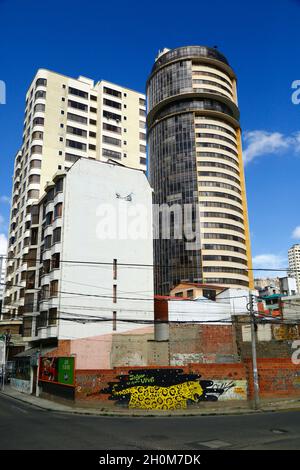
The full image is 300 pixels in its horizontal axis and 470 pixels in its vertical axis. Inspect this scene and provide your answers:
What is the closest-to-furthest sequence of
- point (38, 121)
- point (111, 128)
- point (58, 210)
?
1. point (58, 210)
2. point (38, 121)
3. point (111, 128)

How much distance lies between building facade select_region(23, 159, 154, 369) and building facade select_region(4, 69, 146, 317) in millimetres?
16858

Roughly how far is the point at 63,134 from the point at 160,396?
187 ft

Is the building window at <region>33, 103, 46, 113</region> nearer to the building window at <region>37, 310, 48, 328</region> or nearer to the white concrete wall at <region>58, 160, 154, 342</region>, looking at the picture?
the white concrete wall at <region>58, 160, 154, 342</region>

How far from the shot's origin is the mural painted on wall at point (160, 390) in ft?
81.8

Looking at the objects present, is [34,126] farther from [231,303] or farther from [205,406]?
[205,406]

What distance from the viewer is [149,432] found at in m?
16.3

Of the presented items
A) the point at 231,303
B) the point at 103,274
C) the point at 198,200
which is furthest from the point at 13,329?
the point at 198,200

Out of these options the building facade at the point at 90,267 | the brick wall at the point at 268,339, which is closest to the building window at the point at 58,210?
the building facade at the point at 90,267

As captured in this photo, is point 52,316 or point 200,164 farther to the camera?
point 200,164

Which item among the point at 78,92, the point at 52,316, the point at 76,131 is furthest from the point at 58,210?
the point at 78,92

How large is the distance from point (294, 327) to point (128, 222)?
82.8 ft

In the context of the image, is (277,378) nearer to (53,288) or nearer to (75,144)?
(53,288)

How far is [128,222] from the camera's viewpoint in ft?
157

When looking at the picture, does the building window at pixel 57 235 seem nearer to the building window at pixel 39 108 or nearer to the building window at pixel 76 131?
the building window at pixel 76 131
